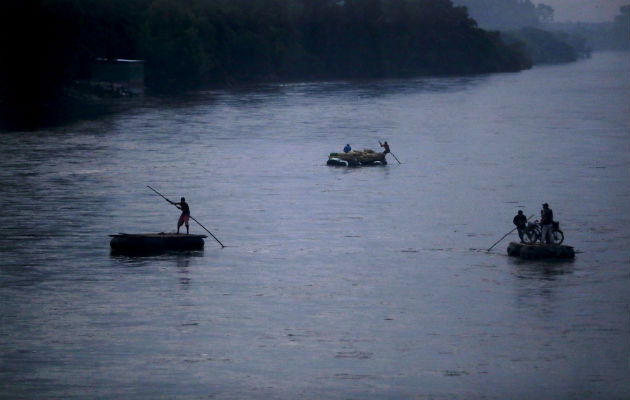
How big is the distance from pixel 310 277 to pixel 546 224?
8320 mm

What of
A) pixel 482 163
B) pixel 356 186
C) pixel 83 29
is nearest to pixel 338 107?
pixel 83 29

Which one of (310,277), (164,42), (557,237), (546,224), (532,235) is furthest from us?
(164,42)

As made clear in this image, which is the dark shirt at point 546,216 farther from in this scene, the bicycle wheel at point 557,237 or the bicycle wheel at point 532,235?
the bicycle wheel at point 532,235

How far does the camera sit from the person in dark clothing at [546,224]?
4328 cm

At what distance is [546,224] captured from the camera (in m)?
43.9

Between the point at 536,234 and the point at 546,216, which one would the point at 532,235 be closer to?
the point at 536,234

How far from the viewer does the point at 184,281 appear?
137 feet

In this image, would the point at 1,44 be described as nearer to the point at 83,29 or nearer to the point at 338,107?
the point at 83,29

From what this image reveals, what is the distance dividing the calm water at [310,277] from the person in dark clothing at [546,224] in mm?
1103

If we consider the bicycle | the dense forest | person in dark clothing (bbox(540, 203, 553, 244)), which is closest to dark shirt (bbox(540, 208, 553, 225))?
person in dark clothing (bbox(540, 203, 553, 244))

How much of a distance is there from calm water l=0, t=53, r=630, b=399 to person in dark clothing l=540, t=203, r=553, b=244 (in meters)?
1.10

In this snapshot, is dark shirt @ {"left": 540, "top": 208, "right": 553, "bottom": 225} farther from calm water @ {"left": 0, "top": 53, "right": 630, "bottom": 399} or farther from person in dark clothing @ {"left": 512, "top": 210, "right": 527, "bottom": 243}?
calm water @ {"left": 0, "top": 53, "right": 630, "bottom": 399}

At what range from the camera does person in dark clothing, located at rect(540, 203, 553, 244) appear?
43.3 metres

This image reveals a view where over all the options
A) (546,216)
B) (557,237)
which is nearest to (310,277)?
(546,216)
